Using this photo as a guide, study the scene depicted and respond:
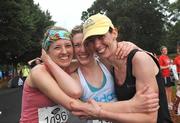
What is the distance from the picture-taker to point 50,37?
4305 mm

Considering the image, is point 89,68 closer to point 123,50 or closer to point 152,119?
point 123,50

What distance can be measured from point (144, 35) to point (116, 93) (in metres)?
89.8

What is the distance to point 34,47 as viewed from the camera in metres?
59.6

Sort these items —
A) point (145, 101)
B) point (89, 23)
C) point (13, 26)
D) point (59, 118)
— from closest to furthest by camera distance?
point (145, 101) → point (89, 23) → point (59, 118) → point (13, 26)

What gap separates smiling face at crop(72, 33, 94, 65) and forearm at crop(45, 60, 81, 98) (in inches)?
12.2

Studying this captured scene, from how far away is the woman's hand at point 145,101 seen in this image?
3580 millimetres

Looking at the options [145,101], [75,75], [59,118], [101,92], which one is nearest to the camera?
[145,101]

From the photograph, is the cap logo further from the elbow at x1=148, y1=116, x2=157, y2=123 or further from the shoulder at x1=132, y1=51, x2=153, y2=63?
the elbow at x1=148, y1=116, x2=157, y2=123

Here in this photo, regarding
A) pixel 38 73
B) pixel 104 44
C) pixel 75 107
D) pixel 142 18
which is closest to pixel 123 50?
pixel 104 44

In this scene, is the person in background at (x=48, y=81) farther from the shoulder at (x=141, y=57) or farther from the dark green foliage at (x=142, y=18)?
the dark green foliage at (x=142, y=18)

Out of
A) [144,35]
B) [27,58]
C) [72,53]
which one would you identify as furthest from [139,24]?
[72,53]

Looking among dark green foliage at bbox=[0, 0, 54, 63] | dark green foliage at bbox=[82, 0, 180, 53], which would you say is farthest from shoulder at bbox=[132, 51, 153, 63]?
dark green foliage at bbox=[82, 0, 180, 53]

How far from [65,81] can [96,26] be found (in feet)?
1.73

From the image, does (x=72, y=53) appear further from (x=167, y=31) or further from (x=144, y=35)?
(x=167, y=31)
